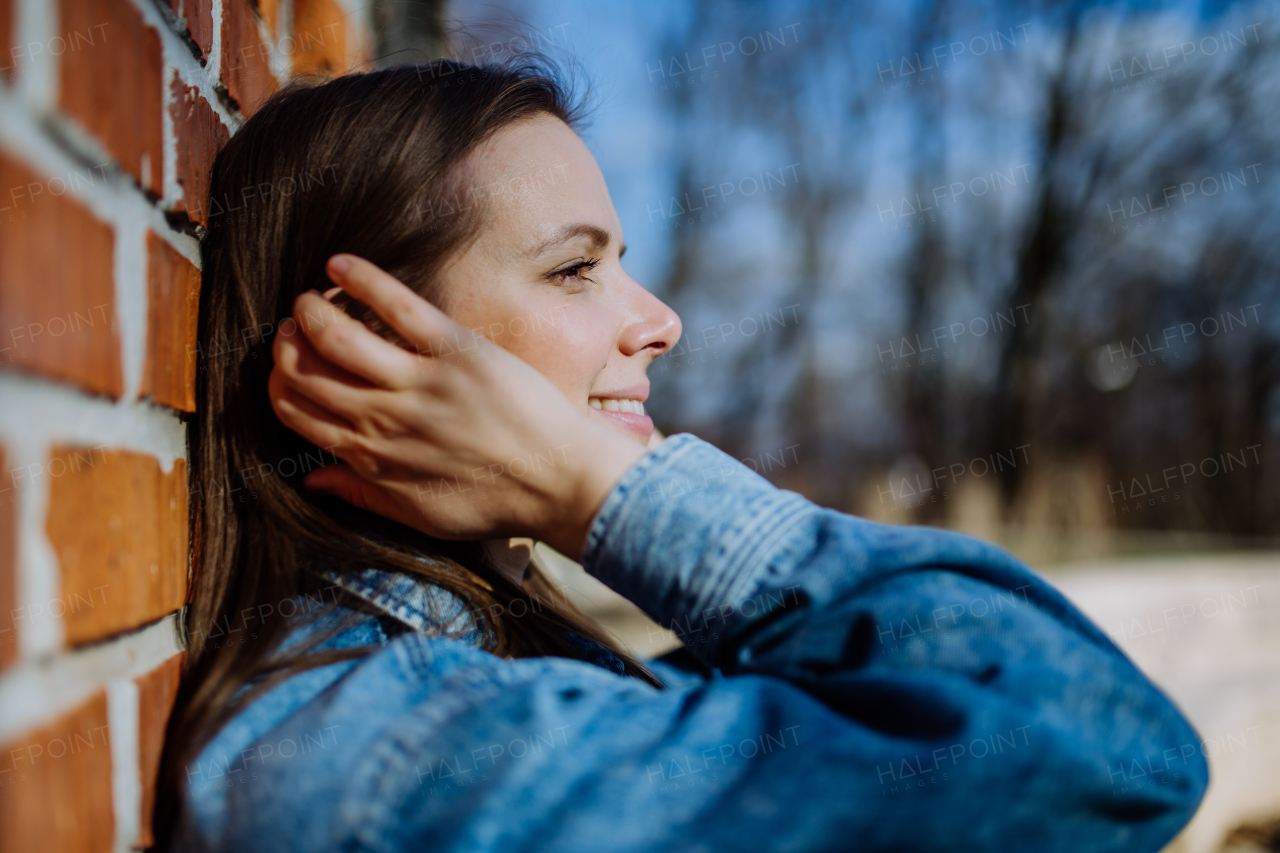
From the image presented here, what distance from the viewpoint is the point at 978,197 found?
13570mm

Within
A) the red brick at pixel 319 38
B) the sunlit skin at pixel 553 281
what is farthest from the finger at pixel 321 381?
the red brick at pixel 319 38

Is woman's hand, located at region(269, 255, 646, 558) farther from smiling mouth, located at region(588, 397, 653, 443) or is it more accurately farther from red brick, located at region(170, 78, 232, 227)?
smiling mouth, located at region(588, 397, 653, 443)

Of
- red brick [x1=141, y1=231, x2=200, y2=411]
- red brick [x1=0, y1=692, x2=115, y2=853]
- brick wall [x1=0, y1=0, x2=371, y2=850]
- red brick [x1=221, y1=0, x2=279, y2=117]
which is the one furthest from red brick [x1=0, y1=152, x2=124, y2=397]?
red brick [x1=221, y1=0, x2=279, y2=117]

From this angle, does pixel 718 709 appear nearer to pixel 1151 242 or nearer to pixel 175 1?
pixel 175 1

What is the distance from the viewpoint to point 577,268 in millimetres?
1426

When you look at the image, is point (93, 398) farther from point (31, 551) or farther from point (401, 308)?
point (401, 308)

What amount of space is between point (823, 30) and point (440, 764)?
45.0ft

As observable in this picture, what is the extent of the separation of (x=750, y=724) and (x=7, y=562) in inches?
24.8

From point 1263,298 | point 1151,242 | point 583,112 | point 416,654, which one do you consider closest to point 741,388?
point 1151,242

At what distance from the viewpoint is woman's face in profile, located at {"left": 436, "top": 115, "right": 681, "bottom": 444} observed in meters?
1.33

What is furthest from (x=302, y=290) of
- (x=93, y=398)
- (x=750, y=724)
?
(x=750, y=724)

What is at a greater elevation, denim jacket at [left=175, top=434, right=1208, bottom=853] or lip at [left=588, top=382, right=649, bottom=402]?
lip at [left=588, top=382, right=649, bottom=402]

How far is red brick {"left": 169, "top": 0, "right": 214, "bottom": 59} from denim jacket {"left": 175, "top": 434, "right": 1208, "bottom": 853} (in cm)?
68

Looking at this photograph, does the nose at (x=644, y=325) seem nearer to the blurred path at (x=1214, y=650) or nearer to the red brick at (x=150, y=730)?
the red brick at (x=150, y=730)
